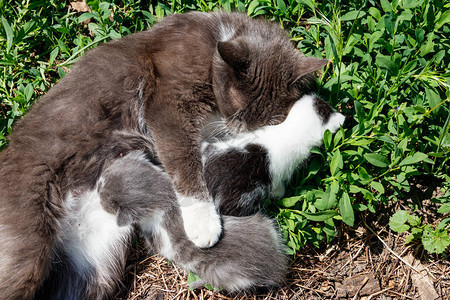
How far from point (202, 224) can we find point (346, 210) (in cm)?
92

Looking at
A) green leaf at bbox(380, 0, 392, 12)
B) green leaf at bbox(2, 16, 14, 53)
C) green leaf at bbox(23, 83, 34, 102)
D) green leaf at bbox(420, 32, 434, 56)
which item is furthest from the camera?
green leaf at bbox(2, 16, 14, 53)

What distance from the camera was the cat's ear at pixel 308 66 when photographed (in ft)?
8.54

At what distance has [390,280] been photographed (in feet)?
9.22

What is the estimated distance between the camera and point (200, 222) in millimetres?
2543

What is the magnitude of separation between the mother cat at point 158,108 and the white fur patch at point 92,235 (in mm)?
78

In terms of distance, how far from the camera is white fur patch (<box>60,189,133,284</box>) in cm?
264

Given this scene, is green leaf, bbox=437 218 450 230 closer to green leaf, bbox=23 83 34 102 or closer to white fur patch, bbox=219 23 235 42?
white fur patch, bbox=219 23 235 42

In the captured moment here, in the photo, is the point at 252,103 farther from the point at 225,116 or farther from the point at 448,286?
the point at 448,286

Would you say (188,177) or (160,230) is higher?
(188,177)

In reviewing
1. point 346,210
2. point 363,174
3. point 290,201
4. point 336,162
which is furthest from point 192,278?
point 363,174

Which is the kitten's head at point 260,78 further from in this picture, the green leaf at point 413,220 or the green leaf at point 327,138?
the green leaf at point 413,220

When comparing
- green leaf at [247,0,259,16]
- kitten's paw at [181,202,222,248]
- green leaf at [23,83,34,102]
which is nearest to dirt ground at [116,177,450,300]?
kitten's paw at [181,202,222,248]

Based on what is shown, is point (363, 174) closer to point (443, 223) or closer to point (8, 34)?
point (443, 223)

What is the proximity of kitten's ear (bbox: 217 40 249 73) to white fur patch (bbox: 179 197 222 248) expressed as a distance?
2.91 feet
